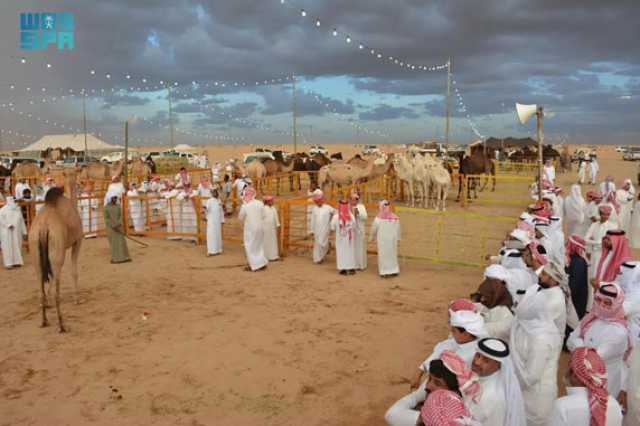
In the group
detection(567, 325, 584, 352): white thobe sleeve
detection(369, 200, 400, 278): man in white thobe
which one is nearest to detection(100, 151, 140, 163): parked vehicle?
detection(369, 200, 400, 278): man in white thobe

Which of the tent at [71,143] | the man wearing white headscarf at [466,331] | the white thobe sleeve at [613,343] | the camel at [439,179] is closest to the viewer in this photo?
the man wearing white headscarf at [466,331]

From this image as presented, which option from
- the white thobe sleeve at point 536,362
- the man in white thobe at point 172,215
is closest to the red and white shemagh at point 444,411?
the white thobe sleeve at point 536,362

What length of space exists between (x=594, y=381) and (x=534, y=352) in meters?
0.73

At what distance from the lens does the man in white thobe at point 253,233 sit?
9.24m

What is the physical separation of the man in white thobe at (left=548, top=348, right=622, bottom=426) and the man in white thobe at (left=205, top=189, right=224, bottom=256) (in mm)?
8738

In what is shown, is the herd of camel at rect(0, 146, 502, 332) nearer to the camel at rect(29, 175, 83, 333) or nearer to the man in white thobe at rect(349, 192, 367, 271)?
the camel at rect(29, 175, 83, 333)

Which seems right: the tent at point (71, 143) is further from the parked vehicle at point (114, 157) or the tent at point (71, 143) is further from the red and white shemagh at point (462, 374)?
the red and white shemagh at point (462, 374)

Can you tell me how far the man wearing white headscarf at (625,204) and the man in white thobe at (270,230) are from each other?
285 inches

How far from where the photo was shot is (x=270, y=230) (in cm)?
991

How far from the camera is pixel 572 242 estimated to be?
552 centimetres

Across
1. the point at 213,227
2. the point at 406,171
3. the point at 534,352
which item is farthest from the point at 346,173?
the point at 534,352

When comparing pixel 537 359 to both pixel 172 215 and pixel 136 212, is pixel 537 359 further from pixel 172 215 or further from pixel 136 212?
pixel 136 212

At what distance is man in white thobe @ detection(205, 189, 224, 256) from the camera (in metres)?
10.5

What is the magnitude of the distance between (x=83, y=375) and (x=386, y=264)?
504 cm
